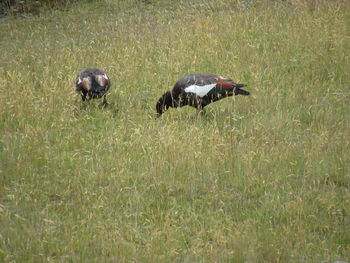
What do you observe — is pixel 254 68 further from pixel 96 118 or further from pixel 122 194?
pixel 122 194

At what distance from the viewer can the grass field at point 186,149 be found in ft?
18.8

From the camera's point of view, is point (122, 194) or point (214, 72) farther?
point (214, 72)

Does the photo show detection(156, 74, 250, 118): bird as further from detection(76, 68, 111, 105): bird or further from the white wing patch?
detection(76, 68, 111, 105): bird

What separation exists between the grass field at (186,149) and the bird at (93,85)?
0.68 feet

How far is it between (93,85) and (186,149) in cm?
299

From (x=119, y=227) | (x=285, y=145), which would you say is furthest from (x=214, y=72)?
(x=119, y=227)

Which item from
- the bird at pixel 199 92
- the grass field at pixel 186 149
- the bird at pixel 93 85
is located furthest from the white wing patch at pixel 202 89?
the bird at pixel 93 85

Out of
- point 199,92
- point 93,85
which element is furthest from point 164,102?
point 93,85

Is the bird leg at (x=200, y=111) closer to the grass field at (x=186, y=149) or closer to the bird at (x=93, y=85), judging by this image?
the grass field at (x=186, y=149)

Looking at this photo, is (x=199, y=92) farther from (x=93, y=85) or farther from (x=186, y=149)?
(x=186, y=149)

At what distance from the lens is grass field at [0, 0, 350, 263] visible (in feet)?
18.8

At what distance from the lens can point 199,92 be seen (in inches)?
368

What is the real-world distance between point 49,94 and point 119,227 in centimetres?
423

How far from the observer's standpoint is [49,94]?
9703 millimetres
